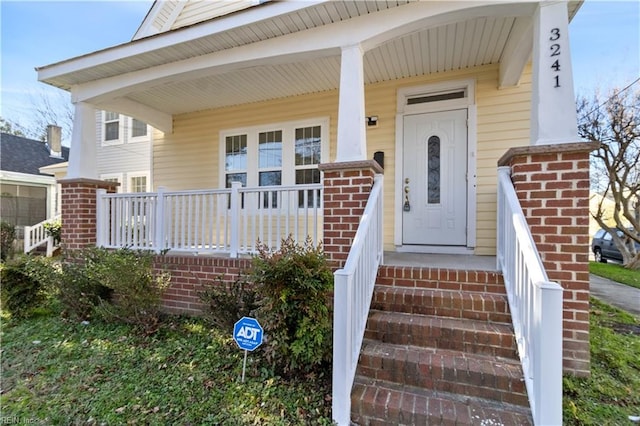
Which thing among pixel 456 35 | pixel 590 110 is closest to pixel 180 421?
pixel 456 35

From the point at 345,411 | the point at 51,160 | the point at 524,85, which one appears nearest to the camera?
the point at 345,411

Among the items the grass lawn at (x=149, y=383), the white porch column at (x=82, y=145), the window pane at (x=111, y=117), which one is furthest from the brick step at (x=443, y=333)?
the window pane at (x=111, y=117)

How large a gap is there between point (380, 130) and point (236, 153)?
A: 2823mm

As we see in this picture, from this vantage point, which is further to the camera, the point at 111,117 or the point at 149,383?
the point at 111,117

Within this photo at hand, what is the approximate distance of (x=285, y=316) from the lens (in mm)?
2402

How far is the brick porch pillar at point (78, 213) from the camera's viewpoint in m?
4.62

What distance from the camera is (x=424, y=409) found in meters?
1.96

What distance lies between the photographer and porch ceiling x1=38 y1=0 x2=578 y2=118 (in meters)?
3.20

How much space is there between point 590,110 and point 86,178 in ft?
43.8

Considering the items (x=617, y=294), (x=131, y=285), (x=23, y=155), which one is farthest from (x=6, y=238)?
(x=617, y=294)

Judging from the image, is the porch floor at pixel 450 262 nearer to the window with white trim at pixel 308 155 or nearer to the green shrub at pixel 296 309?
the green shrub at pixel 296 309

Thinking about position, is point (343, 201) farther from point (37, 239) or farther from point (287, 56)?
point (37, 239)

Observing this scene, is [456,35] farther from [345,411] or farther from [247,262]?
[345,411]

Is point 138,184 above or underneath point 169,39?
underneath
